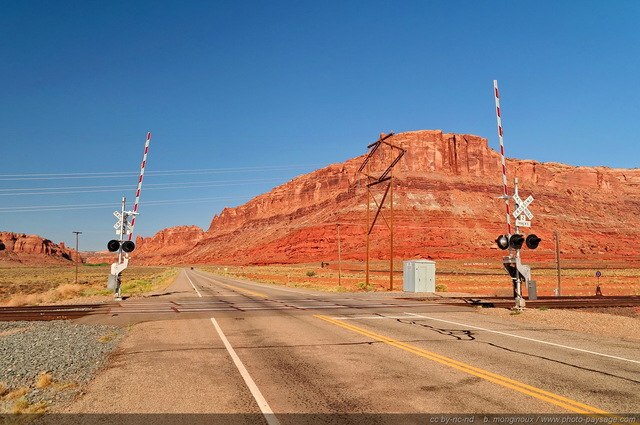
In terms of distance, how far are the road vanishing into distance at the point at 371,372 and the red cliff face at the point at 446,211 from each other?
99446 millimetres

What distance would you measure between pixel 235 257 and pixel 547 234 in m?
115

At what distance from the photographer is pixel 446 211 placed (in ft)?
436

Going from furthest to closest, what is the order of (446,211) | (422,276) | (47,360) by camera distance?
(446,211) → (422,276) → (47,360)

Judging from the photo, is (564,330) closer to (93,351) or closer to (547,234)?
(93,351)

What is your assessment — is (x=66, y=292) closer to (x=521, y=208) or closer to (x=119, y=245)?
(x=119, y=245)

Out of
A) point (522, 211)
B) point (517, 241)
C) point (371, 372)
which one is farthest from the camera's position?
point (522, 211)

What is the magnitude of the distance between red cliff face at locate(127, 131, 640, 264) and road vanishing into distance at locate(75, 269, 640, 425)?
99.4 meters

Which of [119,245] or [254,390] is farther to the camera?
[119,245]

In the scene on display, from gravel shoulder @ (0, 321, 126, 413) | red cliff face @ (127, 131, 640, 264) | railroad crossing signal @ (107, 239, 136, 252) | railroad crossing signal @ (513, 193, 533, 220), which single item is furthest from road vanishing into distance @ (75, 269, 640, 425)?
red cliff face @ (127, 131, 640, 264)

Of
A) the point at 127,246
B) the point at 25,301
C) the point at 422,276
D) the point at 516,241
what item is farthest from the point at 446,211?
the point at 25,301

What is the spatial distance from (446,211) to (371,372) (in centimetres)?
13154

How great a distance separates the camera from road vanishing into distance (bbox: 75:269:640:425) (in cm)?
546

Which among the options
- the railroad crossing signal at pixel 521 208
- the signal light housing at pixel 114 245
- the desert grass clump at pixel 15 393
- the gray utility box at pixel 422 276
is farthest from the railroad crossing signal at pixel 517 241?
the signal light housing at pixel 114 245

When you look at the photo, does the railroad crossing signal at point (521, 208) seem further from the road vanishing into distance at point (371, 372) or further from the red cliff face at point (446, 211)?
the red cliff face at point (446, 211)
